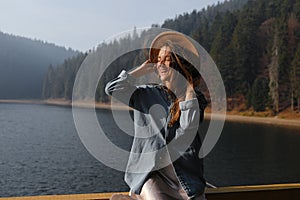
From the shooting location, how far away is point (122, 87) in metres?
0.80

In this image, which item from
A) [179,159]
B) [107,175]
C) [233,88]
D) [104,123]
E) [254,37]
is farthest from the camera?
[254,37]

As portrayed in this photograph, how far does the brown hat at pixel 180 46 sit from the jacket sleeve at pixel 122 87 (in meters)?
0.11

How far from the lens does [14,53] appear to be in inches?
2648

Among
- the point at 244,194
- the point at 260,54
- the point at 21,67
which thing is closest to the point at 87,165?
the point at 244,194

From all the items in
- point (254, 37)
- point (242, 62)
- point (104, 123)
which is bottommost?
point (104, 123)

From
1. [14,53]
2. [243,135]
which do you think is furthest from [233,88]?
[14,53]

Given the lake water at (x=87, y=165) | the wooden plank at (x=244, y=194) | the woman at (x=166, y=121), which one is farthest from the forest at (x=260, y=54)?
the woman at (x=166, y=121)

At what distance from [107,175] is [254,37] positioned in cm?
2342

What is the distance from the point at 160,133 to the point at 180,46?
0.78 ft

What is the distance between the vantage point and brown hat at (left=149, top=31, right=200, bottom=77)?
32.7 inches

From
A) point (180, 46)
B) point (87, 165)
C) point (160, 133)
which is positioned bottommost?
point (87, 165)

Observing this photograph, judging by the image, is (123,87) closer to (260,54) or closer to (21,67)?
(260,54)

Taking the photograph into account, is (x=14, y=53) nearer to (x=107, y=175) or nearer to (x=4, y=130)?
(x=4, y=130)

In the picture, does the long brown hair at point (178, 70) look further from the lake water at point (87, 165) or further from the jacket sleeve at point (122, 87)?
the lake water at point (87, 165)
